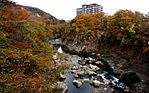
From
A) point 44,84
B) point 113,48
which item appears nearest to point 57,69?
point 44,84

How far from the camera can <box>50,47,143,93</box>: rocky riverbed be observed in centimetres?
2373

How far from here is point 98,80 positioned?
27.2 metres

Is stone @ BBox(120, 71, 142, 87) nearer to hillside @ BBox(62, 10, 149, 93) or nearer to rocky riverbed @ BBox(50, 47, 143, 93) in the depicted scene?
rocky riverbed @ BBox(50, 47, 143, 93)

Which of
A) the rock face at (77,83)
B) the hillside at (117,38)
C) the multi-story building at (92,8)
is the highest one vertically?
the multi-story building at (92,8)

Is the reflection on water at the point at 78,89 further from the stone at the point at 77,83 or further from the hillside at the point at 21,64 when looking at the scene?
the hillside at the point at 21,64

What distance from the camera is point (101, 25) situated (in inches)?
2094

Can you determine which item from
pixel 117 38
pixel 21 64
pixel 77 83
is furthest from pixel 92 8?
pixel 21 64

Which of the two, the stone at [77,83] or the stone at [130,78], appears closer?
the stone at [77,83]

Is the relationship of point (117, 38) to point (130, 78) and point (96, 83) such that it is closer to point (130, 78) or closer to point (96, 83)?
point (130, 78)

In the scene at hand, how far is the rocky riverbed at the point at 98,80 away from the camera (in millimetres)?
23734

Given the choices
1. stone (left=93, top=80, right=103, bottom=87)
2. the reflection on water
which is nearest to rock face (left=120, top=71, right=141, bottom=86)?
stone (left=93, top=80, right=103, bottom=87)

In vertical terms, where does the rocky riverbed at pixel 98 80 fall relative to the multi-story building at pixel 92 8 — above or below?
below

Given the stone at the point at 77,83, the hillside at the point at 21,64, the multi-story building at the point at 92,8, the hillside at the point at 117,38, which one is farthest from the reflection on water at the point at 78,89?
the multi-story building at the point at 92,8

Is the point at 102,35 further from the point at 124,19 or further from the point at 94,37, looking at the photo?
the point at 124,19
